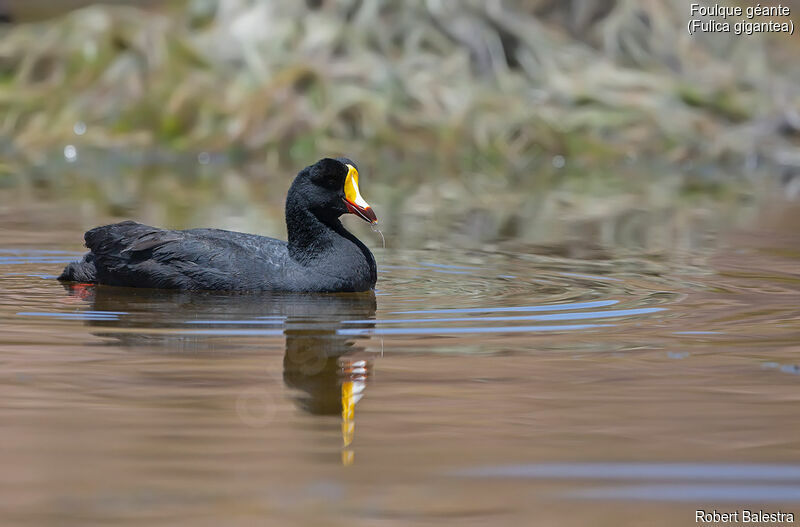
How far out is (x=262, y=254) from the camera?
8.51 metres

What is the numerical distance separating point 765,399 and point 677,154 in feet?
60.5

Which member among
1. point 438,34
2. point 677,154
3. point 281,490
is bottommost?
point 281,490

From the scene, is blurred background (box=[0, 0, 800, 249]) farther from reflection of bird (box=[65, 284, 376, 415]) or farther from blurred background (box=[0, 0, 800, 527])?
reflection of bird (box=[65, 284, 376, 415])

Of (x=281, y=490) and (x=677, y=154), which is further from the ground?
(x=677, y=154)

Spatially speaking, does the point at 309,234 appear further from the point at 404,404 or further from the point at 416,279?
the point at 404,404

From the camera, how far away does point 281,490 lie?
4.14 metres

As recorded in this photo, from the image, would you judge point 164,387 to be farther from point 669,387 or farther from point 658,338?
point 658,338

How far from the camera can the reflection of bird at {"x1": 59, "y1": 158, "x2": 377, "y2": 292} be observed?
8414 millimetres

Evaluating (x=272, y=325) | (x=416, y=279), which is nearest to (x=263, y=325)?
(x=272, y=325)

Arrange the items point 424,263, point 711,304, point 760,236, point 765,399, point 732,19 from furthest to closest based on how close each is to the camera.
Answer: point 732,19
point 760,236
point 424,263
point 711,304
point 765,399

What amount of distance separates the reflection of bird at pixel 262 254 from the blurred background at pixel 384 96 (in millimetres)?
11981

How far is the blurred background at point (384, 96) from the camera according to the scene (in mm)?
22750

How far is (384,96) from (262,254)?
14.8 m

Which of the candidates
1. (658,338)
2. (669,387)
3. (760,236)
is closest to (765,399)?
(669,387)
